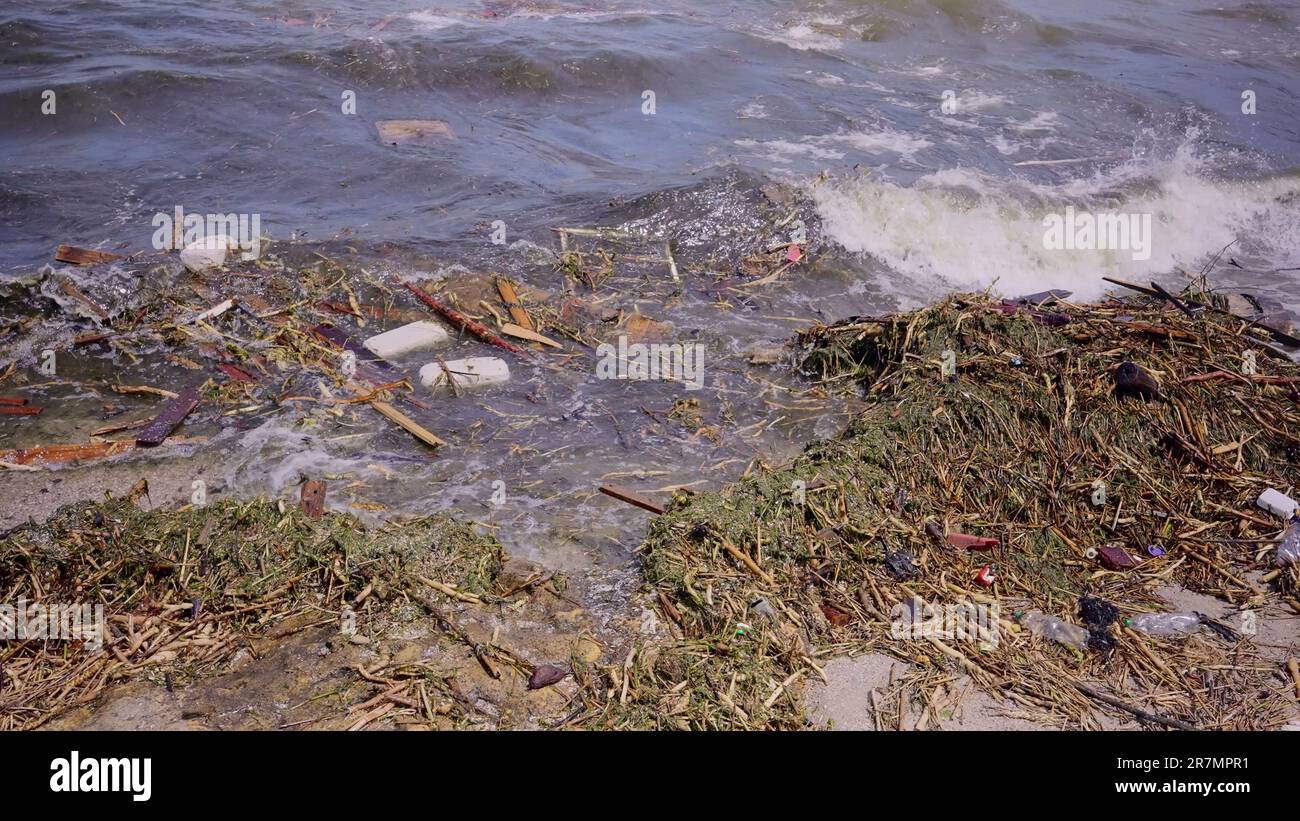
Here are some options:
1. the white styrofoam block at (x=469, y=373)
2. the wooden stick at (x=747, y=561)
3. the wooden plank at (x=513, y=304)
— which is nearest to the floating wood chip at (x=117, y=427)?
the white styrofoam block at (x=469, y=373)

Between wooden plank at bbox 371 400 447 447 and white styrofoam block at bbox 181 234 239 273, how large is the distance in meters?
2.60

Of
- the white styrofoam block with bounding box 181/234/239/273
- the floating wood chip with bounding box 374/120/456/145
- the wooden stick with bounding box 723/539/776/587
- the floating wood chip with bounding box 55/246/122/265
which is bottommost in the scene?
the wooden stick with bounding box 723/539/776/587

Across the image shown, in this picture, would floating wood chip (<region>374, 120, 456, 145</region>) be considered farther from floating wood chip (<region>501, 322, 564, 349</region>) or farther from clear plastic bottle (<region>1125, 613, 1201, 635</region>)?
clear plastic bottle (<region>1125, 613, 1201, 635</region>)

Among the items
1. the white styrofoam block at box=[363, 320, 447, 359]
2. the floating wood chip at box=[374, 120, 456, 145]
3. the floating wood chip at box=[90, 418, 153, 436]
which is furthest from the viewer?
the floating wood chip at box=[374, 120, 456, 145]

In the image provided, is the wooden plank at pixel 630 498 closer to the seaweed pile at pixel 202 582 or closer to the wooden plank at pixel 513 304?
the seaweed pile at pixel 202 582

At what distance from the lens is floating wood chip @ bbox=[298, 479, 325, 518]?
4898mm

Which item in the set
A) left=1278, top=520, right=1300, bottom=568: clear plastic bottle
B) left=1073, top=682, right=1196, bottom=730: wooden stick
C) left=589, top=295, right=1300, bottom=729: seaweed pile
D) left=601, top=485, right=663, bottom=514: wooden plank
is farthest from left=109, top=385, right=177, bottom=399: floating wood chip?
left=1278, top=520, right=1300, bottom=568: clear plastic bottle

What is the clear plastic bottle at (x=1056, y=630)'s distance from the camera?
4297 mm

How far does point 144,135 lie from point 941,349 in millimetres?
9696

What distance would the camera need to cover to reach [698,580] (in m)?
4.48

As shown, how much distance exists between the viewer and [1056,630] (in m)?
4.35

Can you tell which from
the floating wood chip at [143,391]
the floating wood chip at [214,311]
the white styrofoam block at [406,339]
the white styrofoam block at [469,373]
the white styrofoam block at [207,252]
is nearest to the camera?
the floating wood chip at [143,391]

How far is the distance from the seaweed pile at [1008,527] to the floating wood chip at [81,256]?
570cm

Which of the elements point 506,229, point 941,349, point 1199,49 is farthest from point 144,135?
point 1199,49
